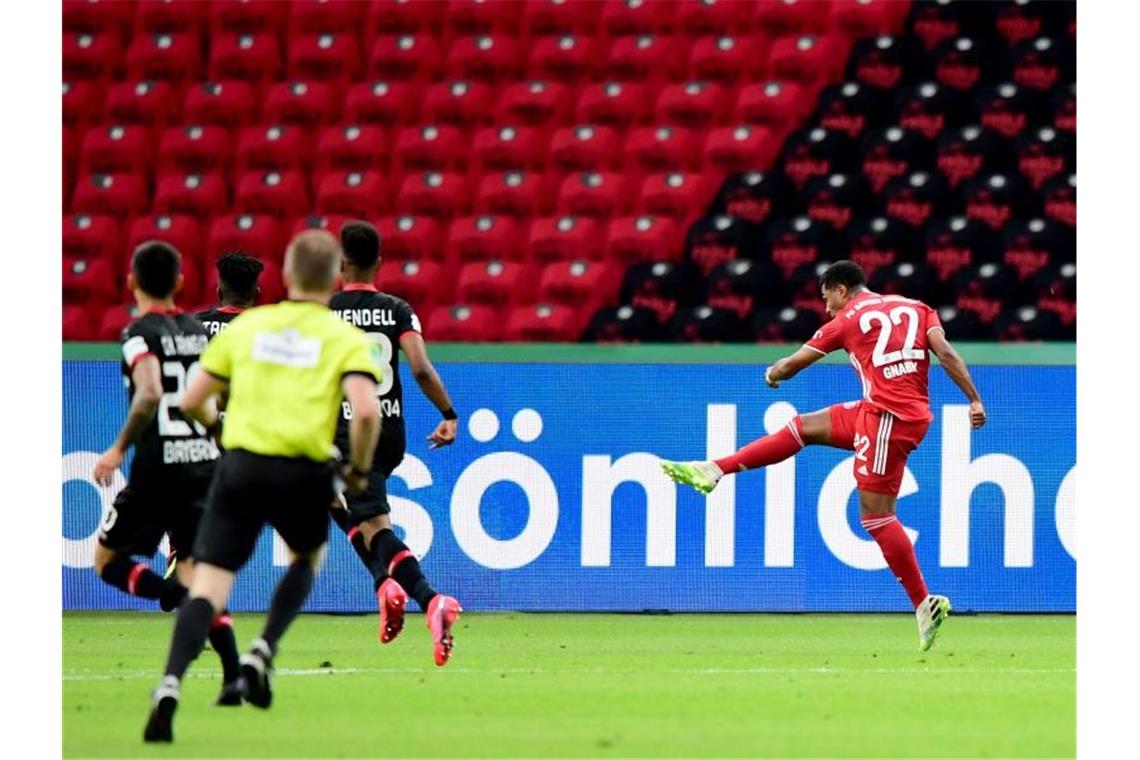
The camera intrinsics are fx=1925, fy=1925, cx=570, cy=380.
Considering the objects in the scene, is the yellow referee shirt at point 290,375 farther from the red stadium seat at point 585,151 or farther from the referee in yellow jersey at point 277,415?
the red stadium seat at point 585,151

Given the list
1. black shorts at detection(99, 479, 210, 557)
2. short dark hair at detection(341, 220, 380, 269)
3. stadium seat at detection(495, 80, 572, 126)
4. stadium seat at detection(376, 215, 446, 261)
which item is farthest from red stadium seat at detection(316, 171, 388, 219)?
black shorts at detection(99, 479, 210, 557)

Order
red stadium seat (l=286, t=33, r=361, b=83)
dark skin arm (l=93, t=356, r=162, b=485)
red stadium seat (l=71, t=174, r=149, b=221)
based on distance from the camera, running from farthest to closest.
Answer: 1. red stadium seat (l=286, t=33, r=361, b=83)
2. red stadium seat (l=71, t=174, r=149, b=221)
3. dark skin arm (l=93, t=356, r=162, b=485)

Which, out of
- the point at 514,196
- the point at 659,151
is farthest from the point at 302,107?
the point at 659,151

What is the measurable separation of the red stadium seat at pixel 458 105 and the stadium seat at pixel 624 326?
257 centimetres

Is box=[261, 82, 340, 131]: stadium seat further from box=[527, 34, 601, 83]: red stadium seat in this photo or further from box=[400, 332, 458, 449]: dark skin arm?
box=[400, 332, 458, 449]: dark skin arm

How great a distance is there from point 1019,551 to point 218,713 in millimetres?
5522

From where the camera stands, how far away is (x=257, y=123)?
15.6m

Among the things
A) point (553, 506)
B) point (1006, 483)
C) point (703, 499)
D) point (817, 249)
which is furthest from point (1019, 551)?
point (817, 249)

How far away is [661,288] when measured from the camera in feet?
45.3

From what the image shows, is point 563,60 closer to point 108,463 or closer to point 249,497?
point 108,463

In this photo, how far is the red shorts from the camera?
894 centimetres

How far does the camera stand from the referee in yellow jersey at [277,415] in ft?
18.9

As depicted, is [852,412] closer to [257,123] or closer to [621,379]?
[621,379]

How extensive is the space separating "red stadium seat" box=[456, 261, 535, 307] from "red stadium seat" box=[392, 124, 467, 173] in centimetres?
141
